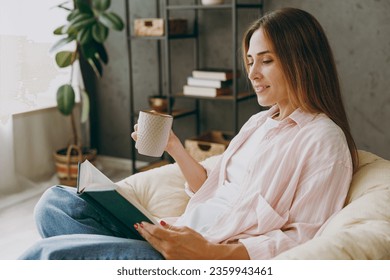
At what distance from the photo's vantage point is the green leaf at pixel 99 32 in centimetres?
322

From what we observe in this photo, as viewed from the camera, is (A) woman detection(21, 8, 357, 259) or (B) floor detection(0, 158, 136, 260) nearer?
Answer: (A) woman detection(21, 8, 357, 259)

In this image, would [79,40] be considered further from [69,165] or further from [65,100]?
[69,165]

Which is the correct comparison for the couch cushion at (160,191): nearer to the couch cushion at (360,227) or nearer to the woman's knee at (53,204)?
the woman's knee at (53,204)

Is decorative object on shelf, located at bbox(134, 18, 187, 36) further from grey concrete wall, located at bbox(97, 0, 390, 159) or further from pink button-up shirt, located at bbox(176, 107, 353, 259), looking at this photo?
pink button-up shirt, located at bbox(176, 107, 353, 259)

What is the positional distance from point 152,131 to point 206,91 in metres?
1.67

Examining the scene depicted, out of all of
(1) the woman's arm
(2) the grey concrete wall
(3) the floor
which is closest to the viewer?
(1) the woman's arm

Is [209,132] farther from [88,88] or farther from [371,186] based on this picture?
[371,186]

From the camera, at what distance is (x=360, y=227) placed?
1315 mm

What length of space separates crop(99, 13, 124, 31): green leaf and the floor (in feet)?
3.32

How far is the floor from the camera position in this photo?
2543mm

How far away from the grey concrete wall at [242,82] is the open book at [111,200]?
1.97 meters

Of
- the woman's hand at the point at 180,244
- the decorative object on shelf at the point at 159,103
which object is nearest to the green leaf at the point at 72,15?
the decorative object on shelf at the point at 159,103

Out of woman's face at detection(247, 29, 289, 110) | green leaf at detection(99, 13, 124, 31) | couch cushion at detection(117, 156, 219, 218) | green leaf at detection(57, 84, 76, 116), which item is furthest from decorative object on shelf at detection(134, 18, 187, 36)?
woman's face at detection(247, 29, 289, 110)

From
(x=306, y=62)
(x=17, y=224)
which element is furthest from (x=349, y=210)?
(x=17, y=224)
